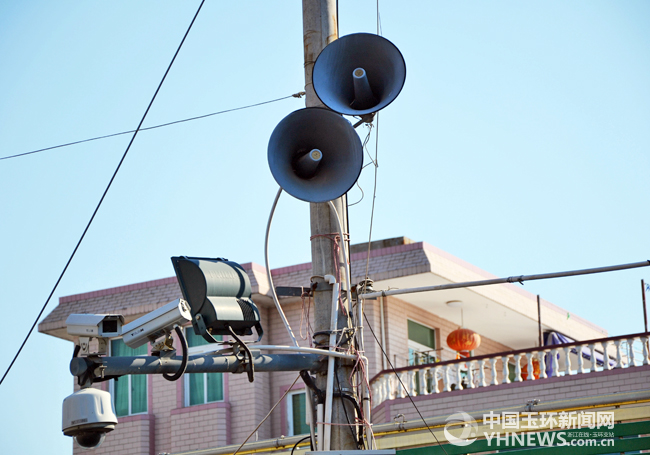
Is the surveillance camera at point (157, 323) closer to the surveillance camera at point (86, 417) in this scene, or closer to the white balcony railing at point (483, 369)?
the surveillance camera at point (86, 417)

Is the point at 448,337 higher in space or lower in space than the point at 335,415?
higher

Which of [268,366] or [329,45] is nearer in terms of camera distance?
[268,366]

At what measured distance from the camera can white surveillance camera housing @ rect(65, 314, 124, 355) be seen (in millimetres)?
5977

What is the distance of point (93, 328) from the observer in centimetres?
598

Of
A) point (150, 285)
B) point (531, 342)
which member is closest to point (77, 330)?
point (150, 285)

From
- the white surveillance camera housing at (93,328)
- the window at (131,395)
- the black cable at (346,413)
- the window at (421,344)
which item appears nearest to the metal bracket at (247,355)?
the white surveillance camera housing at (93,328)

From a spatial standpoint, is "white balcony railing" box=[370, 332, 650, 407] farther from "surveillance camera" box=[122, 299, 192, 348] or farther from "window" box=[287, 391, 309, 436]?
"surveillance camera" box=[122, 299, 192, 348]

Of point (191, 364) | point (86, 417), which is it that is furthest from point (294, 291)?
point (86, 417)

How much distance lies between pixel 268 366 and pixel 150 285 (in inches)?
587

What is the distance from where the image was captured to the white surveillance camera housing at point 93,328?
5977 millimetres

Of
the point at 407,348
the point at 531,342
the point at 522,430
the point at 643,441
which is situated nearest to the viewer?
the point at 643,441

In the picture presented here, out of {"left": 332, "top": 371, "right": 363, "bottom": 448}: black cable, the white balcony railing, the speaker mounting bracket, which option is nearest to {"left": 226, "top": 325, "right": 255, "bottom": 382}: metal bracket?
{"left": 332, "top": 371, "right": 363, "bottom": 448}: black cable

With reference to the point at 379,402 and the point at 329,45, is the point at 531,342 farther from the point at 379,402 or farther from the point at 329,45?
the point at 329,45

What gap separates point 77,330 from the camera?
6.00 m
